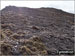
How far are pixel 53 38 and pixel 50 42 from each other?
27.9 inches

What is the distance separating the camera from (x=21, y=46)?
21.8ft

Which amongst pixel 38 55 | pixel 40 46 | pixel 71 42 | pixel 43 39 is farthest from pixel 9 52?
pixel 71 42

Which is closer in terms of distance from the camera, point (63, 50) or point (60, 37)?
point (63, 50)

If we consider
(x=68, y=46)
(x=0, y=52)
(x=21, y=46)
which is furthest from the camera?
(x=68, y=46)

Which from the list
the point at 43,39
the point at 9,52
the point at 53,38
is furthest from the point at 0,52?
the point at 53,38

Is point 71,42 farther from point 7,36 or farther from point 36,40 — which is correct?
point 7,36

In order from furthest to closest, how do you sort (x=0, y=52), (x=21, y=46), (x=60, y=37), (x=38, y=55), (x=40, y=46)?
1. (x=60, y=37)
2. (x=40, y=46)
3. (x=21, y=46)
4. (x=38, y=55)
5. (x=0, y=52)

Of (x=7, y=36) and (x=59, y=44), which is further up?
(x=7, y=36)

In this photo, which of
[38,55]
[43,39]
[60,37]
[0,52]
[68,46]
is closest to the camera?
[0,52]

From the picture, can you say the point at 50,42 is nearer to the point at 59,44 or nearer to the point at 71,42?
the point at 59,44

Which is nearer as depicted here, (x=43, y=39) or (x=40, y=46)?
(x=40, y=46)

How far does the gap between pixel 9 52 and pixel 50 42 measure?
9.35 ft

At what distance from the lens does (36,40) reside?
25.6 feet

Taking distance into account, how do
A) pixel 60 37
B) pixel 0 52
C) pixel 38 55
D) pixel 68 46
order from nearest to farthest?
pixel 0 52 → pixel 38 55 → pixel 68 46 → pixel 60 37
